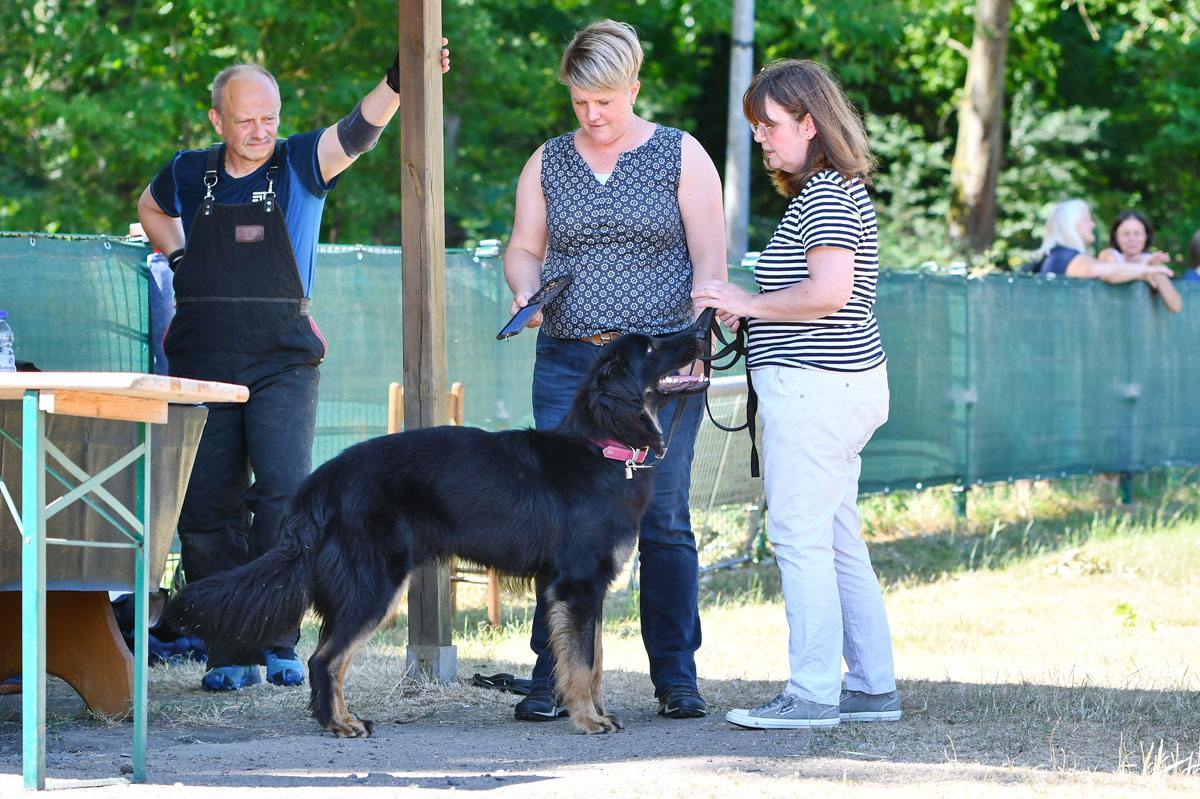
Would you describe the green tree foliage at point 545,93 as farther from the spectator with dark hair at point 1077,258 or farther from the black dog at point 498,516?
the black dog at point 498,516

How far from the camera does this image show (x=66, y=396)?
10.2 feet

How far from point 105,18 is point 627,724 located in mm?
13259

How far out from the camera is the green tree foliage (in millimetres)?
14445

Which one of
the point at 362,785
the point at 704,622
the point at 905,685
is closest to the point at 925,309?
the point at 704,622

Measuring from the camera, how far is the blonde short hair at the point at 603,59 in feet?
13.8

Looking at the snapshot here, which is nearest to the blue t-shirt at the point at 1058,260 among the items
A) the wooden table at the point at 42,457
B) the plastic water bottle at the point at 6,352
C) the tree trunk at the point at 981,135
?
the tree trunk at the point at 981,135

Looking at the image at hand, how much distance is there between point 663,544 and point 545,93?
13252mm

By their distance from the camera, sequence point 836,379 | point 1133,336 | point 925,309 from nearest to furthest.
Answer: point 836,379 → point 925,309 → point 1133,336

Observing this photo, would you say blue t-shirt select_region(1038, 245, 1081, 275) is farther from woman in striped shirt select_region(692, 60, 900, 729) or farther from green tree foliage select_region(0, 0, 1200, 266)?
woman in striped shirt select_region(692, 60, 900, 729)

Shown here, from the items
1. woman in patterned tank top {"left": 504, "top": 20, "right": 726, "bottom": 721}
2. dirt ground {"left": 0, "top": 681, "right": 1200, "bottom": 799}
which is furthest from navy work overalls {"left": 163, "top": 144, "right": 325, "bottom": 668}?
woman in patterned tank top {"left": 504, "top": 20, "right": 726, "bottom": 721}

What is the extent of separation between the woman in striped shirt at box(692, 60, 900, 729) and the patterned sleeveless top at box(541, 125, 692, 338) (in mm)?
371

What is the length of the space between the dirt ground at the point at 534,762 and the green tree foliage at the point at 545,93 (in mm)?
9084

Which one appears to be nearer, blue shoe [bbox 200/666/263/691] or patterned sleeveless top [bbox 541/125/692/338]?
patterned sleeveless top [bbox 541/125/692/338]

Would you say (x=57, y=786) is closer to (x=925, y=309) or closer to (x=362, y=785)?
(x=362, y=785)
